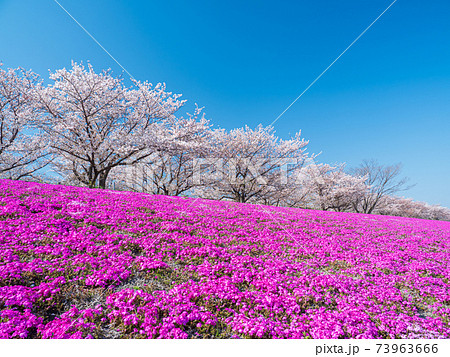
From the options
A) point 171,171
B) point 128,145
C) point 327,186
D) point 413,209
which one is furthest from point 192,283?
point 413,209

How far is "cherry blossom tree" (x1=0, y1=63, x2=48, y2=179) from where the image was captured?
20.9 m

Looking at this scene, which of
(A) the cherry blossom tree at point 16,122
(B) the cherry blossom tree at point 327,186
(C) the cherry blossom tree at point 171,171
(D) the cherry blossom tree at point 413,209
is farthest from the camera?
(D) the cherry blossom tree at point 413,209

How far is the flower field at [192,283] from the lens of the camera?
9.62 ft

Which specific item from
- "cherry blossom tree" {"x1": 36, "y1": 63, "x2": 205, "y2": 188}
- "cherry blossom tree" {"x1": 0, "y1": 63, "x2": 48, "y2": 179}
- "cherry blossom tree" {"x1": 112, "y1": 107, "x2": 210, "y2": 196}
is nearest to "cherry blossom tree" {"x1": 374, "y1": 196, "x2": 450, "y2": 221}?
"cherry blossom tree" {"x1": 112, "y1": 107, "x2": 210, "y2": 196}

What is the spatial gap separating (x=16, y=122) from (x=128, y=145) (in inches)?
469

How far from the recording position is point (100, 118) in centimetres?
2303

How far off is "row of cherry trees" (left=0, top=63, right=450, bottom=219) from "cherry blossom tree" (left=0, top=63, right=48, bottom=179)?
86 millimetres

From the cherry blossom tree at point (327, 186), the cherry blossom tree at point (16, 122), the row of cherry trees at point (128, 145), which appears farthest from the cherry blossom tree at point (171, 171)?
the cherry blossom tree at point (327, 186)

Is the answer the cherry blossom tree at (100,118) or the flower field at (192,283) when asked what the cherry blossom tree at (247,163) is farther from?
the flower field at (192,283)

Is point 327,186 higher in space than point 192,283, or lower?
higher

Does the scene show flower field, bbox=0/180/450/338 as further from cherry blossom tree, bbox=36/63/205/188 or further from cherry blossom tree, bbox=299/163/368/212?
cherry blossom tree, bbox=299/163/368/212

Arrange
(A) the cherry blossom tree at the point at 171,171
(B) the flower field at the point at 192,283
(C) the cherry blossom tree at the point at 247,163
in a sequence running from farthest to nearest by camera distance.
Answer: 1. (C) the cherry blossom tree at the point at 247,163
2. (A) the cherry blossom tree at the point at 171,171
3. (B) the flower field at the point at 192,283

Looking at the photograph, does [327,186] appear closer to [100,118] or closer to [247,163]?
[247,163]

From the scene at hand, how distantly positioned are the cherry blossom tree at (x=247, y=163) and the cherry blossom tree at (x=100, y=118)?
8220 millimetres
